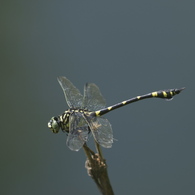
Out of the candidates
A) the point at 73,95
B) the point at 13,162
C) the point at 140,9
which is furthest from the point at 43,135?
the point at 73,95

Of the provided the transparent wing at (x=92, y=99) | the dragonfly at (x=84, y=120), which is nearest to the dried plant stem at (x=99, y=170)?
the dragonfly at (x=84, y=120)

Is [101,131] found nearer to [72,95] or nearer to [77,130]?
[77,130]

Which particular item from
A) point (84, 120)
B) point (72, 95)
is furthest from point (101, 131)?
point (72, 95)

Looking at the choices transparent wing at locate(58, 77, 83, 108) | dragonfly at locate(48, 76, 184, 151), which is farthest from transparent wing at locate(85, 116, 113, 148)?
transparent wing at locate(58, 77, 83, 108)

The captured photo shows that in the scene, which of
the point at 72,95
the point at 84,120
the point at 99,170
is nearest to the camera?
the point at 99,170

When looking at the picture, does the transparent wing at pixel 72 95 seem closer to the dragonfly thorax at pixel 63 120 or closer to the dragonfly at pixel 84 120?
the dragonfly at pixel 84 120

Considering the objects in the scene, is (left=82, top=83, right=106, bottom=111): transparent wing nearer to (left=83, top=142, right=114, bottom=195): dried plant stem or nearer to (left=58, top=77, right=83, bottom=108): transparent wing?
(left=58, top=77, right=83, bottom=108): transparent wing

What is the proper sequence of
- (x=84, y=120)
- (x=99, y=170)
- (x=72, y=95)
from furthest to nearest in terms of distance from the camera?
(x=72, y=95)
(x=84, y=120)
(x=99, y=170)
